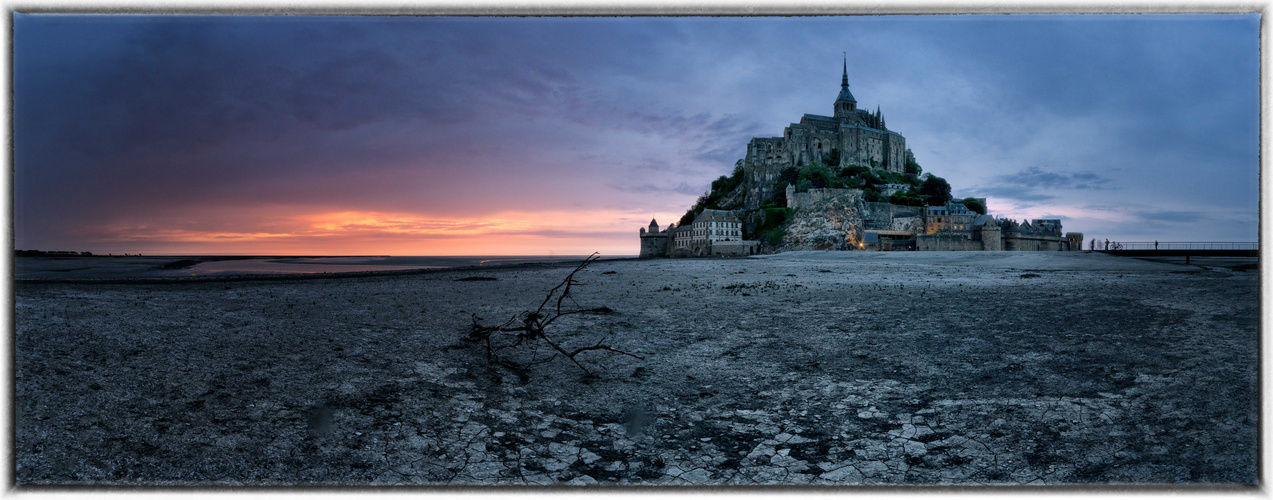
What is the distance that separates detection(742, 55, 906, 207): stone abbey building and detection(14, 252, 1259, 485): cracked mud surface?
233ft

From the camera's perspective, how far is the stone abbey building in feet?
248

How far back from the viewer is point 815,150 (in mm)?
77938

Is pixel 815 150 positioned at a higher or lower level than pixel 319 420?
higher

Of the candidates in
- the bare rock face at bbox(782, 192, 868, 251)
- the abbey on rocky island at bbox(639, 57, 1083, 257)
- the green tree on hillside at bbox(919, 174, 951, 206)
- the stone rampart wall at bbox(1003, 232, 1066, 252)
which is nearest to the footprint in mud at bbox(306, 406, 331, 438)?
the abbey on rocky island at bbox(639, 57, 1083, 257)

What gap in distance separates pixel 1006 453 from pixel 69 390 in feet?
17.4

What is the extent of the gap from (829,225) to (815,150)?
2587cm

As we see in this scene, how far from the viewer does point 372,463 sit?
2383 millimetres

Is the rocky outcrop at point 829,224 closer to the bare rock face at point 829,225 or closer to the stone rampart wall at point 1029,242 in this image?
the bare rock face at point 829,225

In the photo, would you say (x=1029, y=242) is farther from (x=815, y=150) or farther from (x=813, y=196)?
(x=815, y=150)

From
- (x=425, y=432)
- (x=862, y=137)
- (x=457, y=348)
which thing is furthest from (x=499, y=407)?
(x=862, y=137)

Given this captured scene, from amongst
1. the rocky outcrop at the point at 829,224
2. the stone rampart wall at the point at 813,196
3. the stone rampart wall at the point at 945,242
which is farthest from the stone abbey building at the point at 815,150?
the stone rampart wall at the point at 945,242

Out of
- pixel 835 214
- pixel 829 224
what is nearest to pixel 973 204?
pixel 835 214

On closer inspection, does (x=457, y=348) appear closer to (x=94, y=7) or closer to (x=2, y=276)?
(x=2, y=276)

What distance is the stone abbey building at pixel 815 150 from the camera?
75.6 meters
